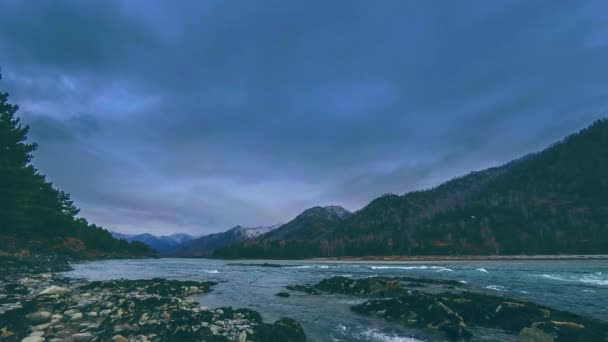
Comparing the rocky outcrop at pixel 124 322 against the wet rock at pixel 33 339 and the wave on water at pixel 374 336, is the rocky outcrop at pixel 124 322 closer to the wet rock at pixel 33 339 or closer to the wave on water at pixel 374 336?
the wet rock at pixel 33 339

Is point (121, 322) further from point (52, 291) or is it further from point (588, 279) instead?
point (588, 279)

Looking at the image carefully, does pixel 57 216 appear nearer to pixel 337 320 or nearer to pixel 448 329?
pixel 337 320

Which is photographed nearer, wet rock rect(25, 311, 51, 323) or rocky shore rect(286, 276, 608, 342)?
wet rock rect(25, 311, 51, 323)

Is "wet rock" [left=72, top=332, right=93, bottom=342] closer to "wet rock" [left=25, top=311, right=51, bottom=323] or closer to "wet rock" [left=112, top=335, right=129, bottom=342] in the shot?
"wet rock" [left=112, top=335, right=129, bottom=342]

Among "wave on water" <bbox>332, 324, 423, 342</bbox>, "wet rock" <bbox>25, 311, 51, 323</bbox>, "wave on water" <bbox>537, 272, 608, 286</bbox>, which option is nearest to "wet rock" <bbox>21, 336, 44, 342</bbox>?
"wet rock" <bbox>25, 311, 51, 323</bbox>

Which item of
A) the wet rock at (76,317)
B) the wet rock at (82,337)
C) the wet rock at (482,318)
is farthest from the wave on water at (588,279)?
the wet rock at (76,317)

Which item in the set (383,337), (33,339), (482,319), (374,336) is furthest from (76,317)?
(482,319)

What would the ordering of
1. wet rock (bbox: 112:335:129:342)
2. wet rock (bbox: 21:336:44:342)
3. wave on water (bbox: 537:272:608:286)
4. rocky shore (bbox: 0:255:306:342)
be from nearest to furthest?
wet rock (bbox: 21:336:44:342), wet rock (bbox: 112:335:129:342), rocky shore (bbox: 0:255:306:342), wave on water (bbox: 537:272:608:286)

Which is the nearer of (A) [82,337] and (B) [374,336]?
(A) [82,337]

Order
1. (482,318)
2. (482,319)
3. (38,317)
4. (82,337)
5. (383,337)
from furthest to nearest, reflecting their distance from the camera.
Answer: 1. (482,318)
2. (482,319)
3. (383,337)
4. (38,317)
5. (82,337)

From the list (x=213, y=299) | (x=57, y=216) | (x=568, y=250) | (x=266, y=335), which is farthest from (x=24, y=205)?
(x=568, y=250)

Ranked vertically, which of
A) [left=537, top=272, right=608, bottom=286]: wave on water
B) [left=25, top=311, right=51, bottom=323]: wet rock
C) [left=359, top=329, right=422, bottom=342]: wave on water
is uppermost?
[left=25, top=311, right=51, bottom=323]: wet rock

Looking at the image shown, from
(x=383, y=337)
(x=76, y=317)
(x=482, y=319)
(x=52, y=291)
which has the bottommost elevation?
(x=482, y=319)

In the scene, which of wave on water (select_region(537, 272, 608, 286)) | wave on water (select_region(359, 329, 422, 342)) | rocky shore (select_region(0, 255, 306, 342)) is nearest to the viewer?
rocky shore (select_region(0, 255, 306, 342))
